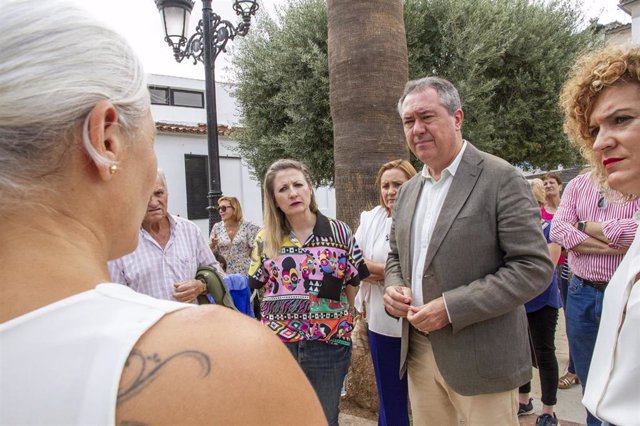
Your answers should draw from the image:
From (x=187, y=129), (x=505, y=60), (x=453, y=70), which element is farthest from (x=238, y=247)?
(x=187, y=129)

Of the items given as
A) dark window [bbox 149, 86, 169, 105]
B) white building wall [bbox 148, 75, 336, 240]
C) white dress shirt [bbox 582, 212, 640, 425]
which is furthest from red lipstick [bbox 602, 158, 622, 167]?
dark window [bbox 149, 86, 169, 105]

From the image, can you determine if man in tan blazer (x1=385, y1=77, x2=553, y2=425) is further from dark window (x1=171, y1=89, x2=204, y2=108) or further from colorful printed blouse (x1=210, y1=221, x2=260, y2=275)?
dark window (x1=171, y1=89, x2=204, y2=108)

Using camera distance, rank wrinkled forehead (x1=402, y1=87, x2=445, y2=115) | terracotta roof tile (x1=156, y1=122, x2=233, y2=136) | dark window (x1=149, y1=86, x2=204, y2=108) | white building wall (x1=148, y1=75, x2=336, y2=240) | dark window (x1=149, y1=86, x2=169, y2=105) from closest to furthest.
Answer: wrinkled forehead (x1=402, y1=87, x2=445, y2=115) < terracotta roof tile (x1=156, y1=122, x2=233, y2=136) < white building wall (x1=148, y1=75, x2=336, y2=240) < dark window (x1=149, y1=86, x2=169, y2=105) < dark window (x1=149, y1=86, x2=204, y2=108)

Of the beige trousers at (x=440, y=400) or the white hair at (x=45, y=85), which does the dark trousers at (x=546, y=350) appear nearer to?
the beige trousers at (x=440, y=400)

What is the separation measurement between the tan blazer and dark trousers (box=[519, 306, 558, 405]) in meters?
1.63

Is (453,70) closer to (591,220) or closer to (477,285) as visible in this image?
(591,220)

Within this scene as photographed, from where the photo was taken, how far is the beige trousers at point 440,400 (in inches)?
91.8

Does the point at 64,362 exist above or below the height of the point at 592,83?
below

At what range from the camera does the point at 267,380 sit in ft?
2.24

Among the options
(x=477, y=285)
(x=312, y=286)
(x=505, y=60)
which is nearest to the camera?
(x=477, y=285)

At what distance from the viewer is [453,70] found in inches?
351

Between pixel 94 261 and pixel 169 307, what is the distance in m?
0.18

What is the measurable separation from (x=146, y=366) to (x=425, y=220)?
2.15 m

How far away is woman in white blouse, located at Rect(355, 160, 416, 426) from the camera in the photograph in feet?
10.6
